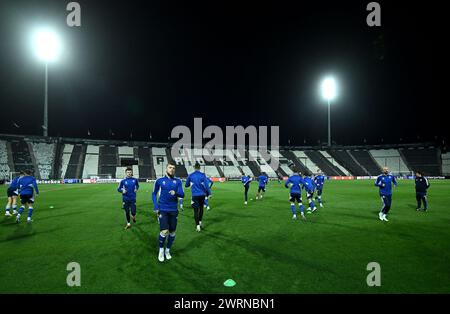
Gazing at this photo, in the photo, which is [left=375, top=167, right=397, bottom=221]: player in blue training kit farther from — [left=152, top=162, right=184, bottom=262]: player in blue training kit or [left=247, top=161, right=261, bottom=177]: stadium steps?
[left=247, top=161, right=261, bottom=177]: stadium steps

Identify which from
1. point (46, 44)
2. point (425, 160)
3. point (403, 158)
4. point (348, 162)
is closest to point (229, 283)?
point (46, 44)

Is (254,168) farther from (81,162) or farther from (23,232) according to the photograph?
(23,232)

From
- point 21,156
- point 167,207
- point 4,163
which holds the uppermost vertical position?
point 21,156

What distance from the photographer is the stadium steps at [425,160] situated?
63.6m

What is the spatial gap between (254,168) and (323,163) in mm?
19478

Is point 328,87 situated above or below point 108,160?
above

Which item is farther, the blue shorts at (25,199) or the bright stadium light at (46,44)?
the bright stadium light at (46,44)

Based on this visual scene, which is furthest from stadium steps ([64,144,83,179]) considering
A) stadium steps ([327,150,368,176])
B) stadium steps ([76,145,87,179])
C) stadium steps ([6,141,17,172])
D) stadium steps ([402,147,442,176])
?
stadium steps ([402,147,442,176])

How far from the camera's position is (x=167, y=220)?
6828 mm

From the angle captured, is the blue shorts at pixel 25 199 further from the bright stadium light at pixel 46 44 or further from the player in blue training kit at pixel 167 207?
the bright stadium light at pixel 46 44

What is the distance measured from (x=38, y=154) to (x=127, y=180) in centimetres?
5710

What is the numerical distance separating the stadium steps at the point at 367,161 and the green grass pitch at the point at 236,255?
61.5 metres

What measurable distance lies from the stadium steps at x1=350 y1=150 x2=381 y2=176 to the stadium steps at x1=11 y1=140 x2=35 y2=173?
257 feet

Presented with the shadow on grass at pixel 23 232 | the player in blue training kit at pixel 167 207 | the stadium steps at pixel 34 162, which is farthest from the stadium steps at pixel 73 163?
the player in blue training kit at pixel 167 207
